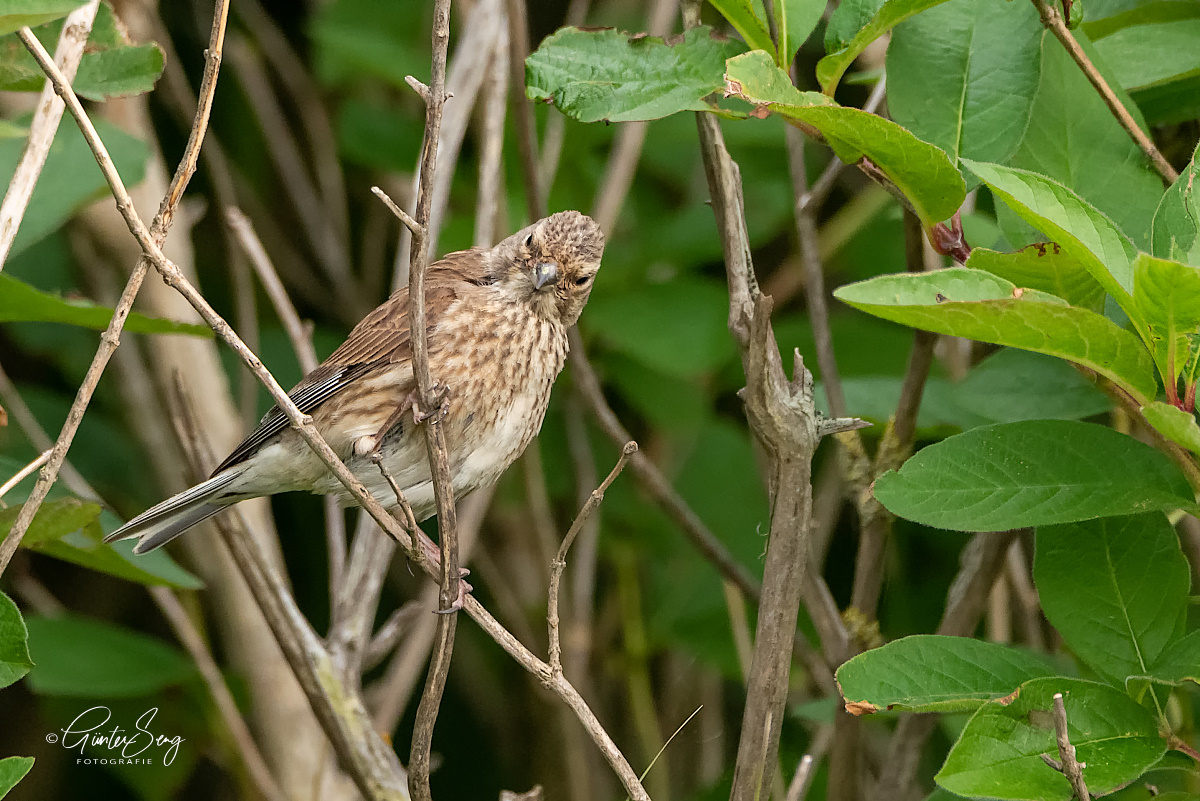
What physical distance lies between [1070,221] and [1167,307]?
0.53 ft

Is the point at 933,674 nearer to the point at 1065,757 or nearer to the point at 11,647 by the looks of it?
the point at 1065,757

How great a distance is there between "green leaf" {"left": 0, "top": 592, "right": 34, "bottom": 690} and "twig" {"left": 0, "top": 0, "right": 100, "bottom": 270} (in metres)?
0.63

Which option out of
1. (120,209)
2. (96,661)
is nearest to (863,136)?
(120,209)

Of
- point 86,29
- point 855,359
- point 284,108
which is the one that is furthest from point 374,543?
point 284,108

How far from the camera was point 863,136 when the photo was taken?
69.7 inches

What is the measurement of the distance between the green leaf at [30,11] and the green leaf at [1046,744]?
149 centimetres

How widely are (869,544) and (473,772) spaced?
2.49m

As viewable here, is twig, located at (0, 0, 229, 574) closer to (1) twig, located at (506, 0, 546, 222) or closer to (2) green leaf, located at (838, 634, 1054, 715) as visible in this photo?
(2) green leaf, located at (838, 634, 1054, 715)

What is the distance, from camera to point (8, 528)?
202 cm

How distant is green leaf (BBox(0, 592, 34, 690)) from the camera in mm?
Answer: 1700

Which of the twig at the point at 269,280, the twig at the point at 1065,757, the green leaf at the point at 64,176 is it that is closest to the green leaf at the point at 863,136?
the twig at the point at 1065,757

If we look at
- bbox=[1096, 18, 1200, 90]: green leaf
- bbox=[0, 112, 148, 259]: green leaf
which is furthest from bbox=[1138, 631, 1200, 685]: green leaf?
bbox=[0, 112, 148, 259]: green leaf

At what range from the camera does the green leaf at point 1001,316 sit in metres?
1.45

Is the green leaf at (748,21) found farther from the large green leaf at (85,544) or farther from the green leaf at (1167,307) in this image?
the large green leaf at (85,544)
